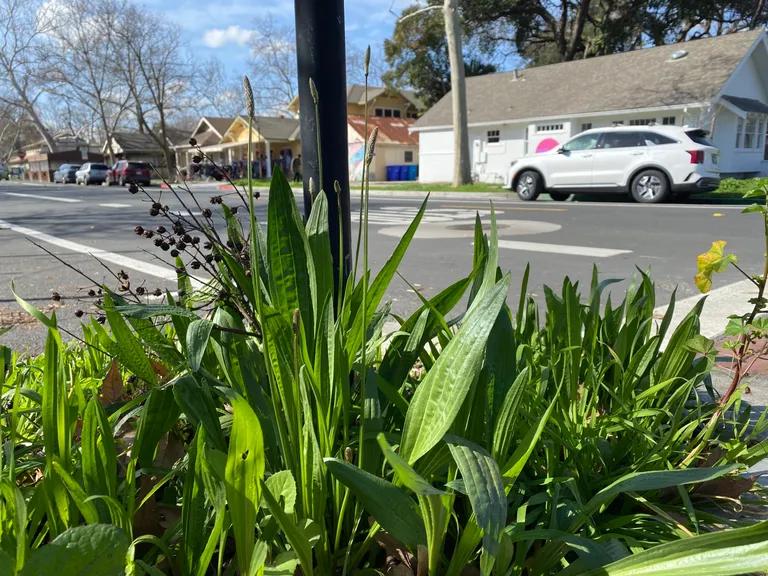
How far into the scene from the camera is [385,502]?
1009 mm

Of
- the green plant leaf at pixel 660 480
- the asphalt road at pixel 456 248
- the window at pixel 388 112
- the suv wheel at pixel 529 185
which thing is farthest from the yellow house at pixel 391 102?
the green plant leaf at pixel 660 480

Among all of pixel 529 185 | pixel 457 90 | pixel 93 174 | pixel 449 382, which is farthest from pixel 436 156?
pixel 449 382

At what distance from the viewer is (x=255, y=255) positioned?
128 centimetres

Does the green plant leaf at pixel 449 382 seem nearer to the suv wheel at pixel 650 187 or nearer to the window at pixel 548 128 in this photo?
the suv wheel at pixel 650 187

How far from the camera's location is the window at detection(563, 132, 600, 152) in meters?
15.0

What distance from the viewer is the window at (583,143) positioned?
49.2 feet

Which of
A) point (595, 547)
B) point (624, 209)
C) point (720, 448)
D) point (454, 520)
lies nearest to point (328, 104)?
point (454, 520)

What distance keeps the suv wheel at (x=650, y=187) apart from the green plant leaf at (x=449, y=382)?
1442 centimetres

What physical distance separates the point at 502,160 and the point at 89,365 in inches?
1061

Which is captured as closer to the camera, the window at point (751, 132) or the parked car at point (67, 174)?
the window at point (751, 132)

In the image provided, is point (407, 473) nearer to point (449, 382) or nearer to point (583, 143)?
point (449, 382)

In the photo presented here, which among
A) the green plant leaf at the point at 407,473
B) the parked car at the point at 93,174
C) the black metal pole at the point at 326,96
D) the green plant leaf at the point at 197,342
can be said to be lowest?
the green plant leaf at the point at 407,473

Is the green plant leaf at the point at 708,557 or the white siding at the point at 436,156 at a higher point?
the white siding at the point at 436,156

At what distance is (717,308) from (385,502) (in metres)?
3.60
